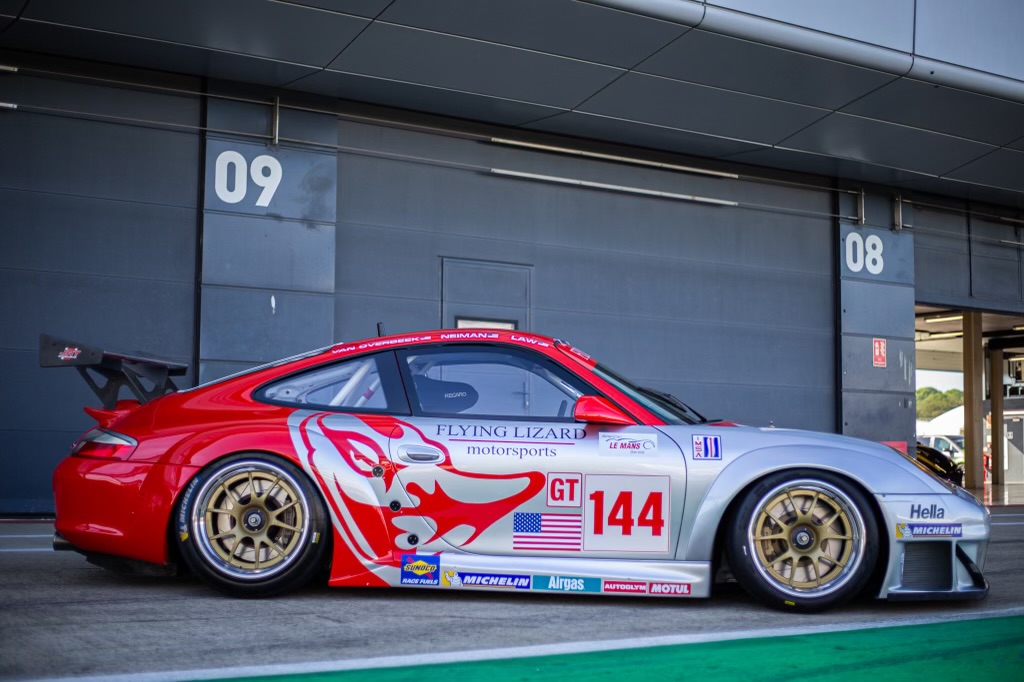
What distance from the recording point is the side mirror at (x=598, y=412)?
4.52m

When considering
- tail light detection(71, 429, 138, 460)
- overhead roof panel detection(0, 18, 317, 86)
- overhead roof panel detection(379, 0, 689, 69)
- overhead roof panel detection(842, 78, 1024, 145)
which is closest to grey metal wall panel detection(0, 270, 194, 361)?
overhead roof panel detection(0, 18, 317, 86)

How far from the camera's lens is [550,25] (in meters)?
9.76

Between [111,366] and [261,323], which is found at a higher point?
[261,323]

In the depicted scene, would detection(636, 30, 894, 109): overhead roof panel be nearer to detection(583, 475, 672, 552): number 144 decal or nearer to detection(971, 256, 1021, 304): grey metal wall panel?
detection(971, 256, 1021, 304): grey metal wall panel

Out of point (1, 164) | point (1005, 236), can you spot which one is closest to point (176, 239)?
point (1, 164)

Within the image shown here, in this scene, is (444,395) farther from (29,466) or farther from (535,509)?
(29,466)

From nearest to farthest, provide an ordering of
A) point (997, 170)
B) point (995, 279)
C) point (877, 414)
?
1. point (997, 170)
2. point (877, 414)
3. point (995, 279)

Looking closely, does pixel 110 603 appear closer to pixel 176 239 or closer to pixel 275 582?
pixel 275 582

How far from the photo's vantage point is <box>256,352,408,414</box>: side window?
4.80 metres

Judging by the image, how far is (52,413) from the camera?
372 inches

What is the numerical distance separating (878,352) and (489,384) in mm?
10847

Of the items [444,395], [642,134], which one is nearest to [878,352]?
[642,134]

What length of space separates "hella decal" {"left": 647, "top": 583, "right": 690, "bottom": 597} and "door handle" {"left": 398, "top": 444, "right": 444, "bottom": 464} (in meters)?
1.06

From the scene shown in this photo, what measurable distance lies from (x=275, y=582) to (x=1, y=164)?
259 inches
